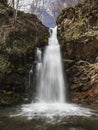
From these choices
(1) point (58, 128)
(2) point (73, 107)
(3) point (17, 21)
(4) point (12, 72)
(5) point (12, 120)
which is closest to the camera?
(1) point (58, 128)

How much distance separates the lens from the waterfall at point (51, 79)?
14.6 metres

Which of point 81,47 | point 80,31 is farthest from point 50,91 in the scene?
point 80,31

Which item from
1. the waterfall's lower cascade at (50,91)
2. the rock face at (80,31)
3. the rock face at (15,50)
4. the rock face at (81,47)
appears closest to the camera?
the waterfall's lower cascade at (50,91)

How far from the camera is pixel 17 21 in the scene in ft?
56.7

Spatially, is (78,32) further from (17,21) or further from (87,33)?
(17,21)

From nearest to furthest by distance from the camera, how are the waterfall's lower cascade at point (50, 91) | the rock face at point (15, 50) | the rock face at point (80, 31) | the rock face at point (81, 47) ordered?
the waterfall's lower cascade at point (50, 91) < the rock face at point (15, 50) < the rock face at point (81, 47) < the rock face at point (80, 31)

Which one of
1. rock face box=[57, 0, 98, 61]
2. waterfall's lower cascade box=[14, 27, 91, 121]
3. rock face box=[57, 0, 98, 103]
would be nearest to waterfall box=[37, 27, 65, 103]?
waterfall's lower cascade box=[14, 27, 91, 121]

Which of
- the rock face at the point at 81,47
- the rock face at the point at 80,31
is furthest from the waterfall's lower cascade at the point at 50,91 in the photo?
the rock face at the point at 80,31

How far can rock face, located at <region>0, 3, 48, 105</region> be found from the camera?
45.9 feet

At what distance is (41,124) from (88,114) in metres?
2.70

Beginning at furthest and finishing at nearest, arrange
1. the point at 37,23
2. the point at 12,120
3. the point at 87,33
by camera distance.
Answer: the point at 37,23 → the point at 87,33 → the point at 12,120

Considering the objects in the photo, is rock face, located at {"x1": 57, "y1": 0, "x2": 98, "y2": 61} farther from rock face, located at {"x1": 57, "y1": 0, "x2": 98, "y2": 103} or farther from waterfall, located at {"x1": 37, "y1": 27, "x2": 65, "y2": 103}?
waterfall, located at {"x1": 37, "y1": 27, "x2": 65, "y2": 103}

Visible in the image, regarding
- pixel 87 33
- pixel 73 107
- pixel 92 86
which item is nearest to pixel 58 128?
pixel 73 107

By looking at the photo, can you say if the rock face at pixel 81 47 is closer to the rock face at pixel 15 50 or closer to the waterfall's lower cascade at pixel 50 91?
the waterfall's lower cascade at pixel 50 91
